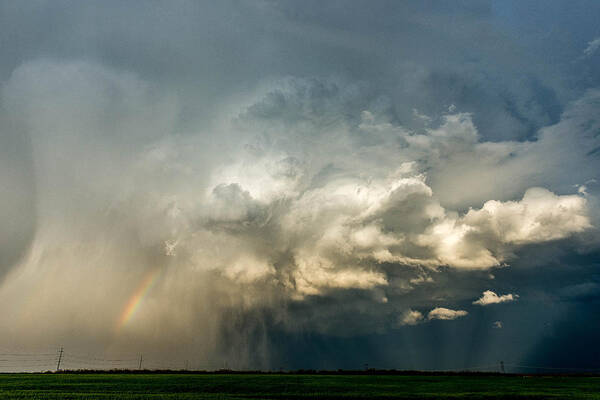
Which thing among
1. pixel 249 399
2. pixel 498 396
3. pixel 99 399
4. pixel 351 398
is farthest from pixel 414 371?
pixel 99 399

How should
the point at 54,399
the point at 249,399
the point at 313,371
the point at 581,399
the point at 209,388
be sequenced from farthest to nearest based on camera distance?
the point at 313,371 < the point at 209,388 < the point at 581,399 < the point at 249,399 < the point at 54,399

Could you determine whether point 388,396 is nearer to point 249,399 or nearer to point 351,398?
point 351,398

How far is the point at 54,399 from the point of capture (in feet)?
132

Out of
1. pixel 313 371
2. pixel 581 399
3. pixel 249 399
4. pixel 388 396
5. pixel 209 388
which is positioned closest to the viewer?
pixel 249 399

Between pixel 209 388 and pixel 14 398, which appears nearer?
pixel 14 398

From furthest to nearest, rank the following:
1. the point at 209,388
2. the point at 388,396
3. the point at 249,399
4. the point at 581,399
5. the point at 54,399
→ the point at 209,388, the point at 388,396, the point at 581,399, the point at 249,399, the point at 54,399

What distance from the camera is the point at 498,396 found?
5494cm

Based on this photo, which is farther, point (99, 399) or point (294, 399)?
point (294, 399)

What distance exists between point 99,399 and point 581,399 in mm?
60061

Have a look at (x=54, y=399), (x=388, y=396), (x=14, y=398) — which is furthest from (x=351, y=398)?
(x=14, y=398)

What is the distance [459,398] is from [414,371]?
109m

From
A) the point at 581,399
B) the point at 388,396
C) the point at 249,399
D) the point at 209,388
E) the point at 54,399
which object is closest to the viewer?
the point at 54,399

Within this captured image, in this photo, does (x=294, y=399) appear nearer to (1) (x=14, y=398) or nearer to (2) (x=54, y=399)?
(2) (x=54, y=399)

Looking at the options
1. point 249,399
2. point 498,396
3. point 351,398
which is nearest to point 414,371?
point 498,396
